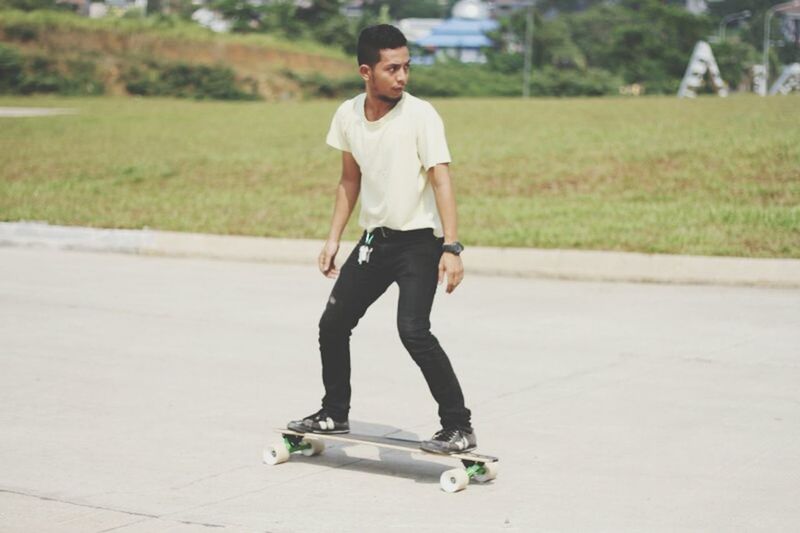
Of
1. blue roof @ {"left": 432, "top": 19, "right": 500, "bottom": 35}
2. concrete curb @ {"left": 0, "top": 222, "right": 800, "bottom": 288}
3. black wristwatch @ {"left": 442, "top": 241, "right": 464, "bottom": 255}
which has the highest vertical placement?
blue roof @ {"left": 432, "top": 19, "right": 500, "bottom": 35}

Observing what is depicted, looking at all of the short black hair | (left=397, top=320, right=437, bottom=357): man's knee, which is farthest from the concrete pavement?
the short black hair

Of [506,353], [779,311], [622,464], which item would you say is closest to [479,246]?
[779,311]

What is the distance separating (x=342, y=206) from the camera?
6.20 m

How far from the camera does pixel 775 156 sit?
18125 mm

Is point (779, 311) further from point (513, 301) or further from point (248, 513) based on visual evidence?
point (248, 513)

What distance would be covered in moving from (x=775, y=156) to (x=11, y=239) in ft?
31.0

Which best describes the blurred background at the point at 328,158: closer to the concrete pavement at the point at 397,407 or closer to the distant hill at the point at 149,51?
the distant hill at the point at 149,51

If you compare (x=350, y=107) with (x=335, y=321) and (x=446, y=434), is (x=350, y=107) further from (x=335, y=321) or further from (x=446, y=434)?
(x=446, y=434)

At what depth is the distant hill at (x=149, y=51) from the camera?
52.3 metres

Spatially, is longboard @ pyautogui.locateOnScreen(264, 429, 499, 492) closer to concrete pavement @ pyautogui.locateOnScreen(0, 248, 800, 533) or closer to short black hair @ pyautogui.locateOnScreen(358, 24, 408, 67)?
concrete pavement @ pyautogui.locateOnScreen(0, 248, 800, 533)

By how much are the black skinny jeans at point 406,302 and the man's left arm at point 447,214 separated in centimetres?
14

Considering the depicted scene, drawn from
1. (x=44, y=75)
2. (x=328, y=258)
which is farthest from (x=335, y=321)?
(x=44, y=75)

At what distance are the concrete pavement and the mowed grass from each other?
7.11 feet

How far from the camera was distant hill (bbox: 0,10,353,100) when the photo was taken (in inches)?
2058
